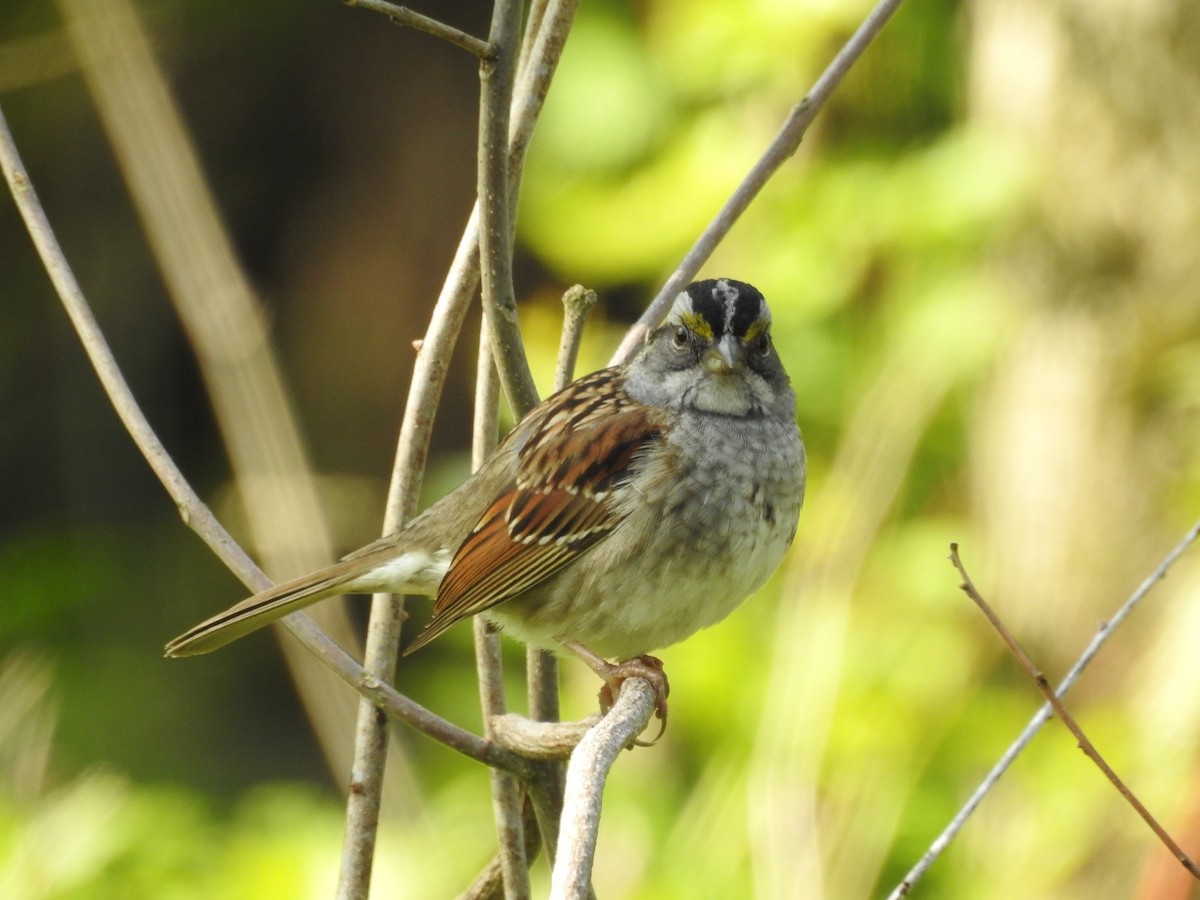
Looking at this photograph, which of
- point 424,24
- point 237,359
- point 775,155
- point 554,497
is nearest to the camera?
point 424,24

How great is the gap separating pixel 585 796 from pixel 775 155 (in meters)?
1.03

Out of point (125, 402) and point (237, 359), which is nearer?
point (125, 402)

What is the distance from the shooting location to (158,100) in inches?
119

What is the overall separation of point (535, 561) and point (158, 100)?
4.40 feet

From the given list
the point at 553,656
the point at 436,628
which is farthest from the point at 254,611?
the point at 553,656

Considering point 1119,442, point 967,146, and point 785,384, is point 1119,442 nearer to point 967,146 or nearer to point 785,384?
point 967,146

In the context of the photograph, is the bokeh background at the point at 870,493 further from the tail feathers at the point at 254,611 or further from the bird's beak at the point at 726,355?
the bird's beak at the point at 726,355

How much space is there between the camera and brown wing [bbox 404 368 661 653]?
2432 mm

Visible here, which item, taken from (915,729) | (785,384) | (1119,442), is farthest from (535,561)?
(1119,442)

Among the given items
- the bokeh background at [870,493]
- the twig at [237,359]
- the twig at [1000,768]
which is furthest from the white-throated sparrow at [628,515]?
the twig at [1000,768]

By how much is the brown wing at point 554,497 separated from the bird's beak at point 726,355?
0.14 m

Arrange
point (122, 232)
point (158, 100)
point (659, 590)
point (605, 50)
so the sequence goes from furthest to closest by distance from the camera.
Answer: point (122, 232) → point (605, 50) → point (158, 100) → point (659, 590)

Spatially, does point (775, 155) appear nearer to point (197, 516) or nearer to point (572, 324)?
point (572, 324)

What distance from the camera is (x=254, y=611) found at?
225cm
